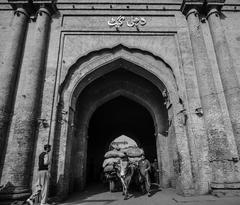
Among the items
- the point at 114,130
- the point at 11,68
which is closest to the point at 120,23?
the point at 11,68

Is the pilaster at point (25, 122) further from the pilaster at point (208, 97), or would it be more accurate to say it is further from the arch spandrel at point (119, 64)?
the pilaster at point (208, 97)

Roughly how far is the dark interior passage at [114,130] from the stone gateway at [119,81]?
15.8 feet

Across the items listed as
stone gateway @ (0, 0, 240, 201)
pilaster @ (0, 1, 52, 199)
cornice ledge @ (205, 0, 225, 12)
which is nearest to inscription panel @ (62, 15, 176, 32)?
stone gateway @ (0, 0, 240, 201)

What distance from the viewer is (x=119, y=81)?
10164mm

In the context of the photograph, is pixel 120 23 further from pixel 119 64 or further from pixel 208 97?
pixel 208 97

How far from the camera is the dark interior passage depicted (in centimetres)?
1479

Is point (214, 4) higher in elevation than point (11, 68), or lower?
higher

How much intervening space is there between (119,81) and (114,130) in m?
7.64

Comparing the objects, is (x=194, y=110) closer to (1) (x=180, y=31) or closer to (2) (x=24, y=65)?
(1) (x=180, y=31)

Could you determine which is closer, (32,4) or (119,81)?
(32,4)

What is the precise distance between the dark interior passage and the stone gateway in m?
4.81

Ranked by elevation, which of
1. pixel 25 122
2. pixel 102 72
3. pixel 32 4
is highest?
pixel 32 4

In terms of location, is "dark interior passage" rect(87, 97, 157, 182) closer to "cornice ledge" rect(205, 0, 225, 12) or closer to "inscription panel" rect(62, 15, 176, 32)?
"inscription panel" rect(62, 15, 176, 32)

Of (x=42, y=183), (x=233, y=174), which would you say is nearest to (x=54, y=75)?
(x=42, y=183)
